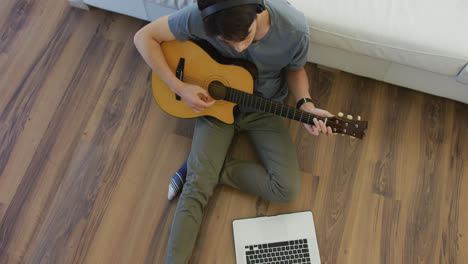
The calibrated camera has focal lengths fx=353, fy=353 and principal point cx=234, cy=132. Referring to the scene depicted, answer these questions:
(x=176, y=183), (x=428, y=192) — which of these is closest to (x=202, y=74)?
(x=176, y=183)

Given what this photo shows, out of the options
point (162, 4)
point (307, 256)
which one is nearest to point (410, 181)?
point (307, 256)

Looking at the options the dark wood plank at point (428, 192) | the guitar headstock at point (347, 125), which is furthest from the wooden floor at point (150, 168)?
the guitar headstock at point (347, 125)

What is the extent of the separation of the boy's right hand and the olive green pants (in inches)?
5.7

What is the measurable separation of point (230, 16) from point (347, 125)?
57cm

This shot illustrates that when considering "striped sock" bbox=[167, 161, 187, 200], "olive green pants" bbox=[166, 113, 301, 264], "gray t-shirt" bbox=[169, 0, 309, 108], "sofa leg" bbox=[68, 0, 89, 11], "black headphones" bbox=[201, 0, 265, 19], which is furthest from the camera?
"sofa leg" bbox=[68, 0, 89, 11]

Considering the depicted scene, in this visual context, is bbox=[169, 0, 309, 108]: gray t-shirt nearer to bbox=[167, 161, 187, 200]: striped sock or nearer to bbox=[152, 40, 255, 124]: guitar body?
bbox=[152, 40, 255, 124]: guitar body

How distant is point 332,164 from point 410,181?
359 millimetres

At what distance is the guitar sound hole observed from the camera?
135 cm

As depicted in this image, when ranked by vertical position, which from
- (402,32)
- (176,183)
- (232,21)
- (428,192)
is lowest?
(176,183)

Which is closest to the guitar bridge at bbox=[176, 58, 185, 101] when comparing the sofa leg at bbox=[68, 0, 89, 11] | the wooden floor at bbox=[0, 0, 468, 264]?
the wooden floor at bbox=[0, 0, 468, 264]

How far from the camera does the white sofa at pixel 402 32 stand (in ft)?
4.50

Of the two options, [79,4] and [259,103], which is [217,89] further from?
[79,4]

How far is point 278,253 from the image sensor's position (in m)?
1.50

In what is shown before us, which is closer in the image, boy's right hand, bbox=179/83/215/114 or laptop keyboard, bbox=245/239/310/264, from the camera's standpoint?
boy's right hand, bbox=179/83/215/114
